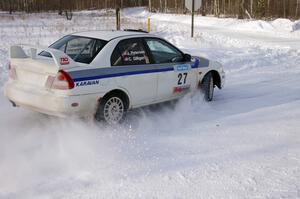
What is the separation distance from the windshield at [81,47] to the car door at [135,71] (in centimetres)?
31

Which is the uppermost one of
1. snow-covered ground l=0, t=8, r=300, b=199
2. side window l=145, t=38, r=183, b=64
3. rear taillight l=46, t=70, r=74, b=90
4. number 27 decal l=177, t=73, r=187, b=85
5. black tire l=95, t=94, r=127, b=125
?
side window l=145, t=38, r=183, b=64

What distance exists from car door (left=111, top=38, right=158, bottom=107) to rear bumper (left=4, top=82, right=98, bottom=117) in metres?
0.65

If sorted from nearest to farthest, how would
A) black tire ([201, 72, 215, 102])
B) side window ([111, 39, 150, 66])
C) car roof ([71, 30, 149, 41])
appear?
side window ([111, 39, 150, 66]) → car roof ([71, 30, 149, 41]) → black tire ([201, 72, 215, 102])

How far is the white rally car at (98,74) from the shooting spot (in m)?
5.58

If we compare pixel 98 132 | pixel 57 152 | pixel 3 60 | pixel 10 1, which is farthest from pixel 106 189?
pixel 10 1

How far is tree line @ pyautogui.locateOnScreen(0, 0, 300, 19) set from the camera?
3136 cm

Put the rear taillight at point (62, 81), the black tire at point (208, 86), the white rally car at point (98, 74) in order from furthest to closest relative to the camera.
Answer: the black tire at point (208, 86) < the white rally car at point (98, 74) < the rear taillight at point (62, 81)

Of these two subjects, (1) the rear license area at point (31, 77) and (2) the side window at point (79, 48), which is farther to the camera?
(2) the side window at point (79, 48)

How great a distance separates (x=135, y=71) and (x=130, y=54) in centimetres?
30

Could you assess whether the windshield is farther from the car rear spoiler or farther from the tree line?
the tree line

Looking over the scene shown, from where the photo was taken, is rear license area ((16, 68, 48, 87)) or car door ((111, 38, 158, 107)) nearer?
rear license area ((16, 68, 48, 87))

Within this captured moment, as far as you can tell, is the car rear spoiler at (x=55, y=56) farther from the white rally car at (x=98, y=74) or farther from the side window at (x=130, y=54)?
the side window at (x=130, y=54)

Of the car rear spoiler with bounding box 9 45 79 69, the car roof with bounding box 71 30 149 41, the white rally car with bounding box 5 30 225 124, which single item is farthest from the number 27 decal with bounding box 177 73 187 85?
the car rear spoiler with bounding box 9 45 79 69

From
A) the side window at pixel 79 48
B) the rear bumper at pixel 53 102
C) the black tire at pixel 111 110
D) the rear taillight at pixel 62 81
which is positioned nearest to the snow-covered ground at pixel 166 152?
the black tire at pixel 111 110
